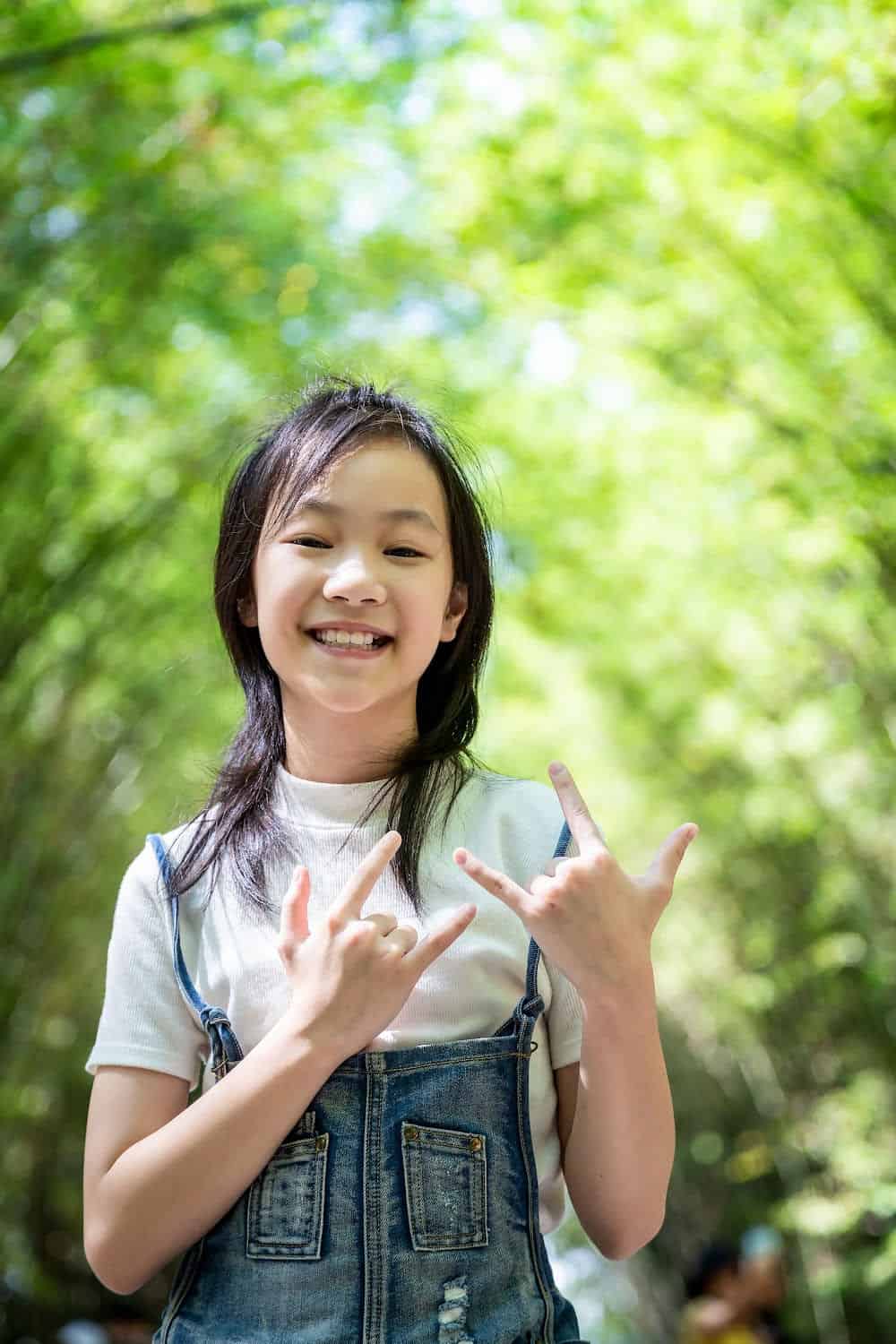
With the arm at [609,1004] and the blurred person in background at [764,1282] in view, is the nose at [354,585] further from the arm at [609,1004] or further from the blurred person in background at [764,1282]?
the blurred person in background at [764,1282]

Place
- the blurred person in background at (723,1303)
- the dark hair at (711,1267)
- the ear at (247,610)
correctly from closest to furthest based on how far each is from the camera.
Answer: the ear at (247,610) < the blurred person in background at (723,1303) < the dark hair at (711,1267)

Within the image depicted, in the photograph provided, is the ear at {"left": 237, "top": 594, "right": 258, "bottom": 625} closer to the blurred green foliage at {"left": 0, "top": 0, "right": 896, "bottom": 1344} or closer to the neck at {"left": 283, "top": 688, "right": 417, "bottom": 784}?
the neck at {"left": 283, "top": 688, "right": 417, "bottom": 784}

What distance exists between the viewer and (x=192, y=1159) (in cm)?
117

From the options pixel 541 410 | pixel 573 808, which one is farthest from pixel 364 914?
pixel 541 410

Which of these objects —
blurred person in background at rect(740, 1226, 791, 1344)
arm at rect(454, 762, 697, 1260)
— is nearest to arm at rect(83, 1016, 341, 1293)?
arm at rect(454, 762, 697, 1260)

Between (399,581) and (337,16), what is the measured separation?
4546mm

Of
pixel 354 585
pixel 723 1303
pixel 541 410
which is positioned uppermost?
pixel 541 410

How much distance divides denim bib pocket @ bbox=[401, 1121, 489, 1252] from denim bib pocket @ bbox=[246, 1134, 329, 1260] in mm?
77

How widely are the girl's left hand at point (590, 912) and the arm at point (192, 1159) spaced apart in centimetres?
20

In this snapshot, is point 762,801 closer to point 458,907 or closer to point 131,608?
point 131,608

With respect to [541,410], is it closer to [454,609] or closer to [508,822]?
[454,609]

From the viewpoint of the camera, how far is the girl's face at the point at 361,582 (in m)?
1.34

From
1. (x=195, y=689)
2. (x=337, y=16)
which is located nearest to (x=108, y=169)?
(x=337, y=16)

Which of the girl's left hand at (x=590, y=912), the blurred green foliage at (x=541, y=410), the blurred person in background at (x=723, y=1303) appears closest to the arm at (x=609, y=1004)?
the girl's left hand at (x=590, y=912)
